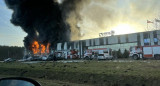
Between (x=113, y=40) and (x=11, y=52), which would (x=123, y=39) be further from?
(x=11, y=52)

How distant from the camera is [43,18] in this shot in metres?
94.2

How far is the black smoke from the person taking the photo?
90625 millimetres

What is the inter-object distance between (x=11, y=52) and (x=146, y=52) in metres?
93.6

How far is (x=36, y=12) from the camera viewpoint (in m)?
93.7

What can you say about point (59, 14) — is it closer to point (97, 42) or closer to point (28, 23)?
point (28, 23)

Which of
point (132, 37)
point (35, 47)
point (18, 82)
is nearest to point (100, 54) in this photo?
point (132, 37)

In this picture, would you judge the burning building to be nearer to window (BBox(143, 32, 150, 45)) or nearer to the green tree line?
the green tree line

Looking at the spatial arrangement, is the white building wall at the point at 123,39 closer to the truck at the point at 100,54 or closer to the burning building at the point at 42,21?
the truck at the point at 100,54

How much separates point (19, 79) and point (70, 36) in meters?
95.8

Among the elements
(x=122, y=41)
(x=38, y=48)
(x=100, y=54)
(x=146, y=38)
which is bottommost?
(x=100, y=54)

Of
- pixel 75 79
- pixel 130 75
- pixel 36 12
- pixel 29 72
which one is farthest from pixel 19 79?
pixel 36 12

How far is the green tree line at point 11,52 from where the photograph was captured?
364 feet

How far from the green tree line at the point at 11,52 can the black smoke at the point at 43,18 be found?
69.9 ft

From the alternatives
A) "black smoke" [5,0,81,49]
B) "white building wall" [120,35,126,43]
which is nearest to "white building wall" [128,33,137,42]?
"white building wall" [120,35,126,43]
